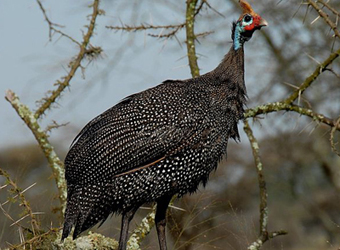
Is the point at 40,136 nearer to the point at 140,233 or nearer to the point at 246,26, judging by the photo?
the point at 140,233

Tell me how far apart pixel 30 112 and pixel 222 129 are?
2.30m

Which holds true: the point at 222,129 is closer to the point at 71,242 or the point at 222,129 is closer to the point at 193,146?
the point at 193,146

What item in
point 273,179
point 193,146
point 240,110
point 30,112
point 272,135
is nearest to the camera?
point 193,146

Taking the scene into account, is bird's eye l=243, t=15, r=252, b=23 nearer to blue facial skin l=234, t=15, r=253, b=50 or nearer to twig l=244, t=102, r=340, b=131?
blue facial skin l=234, t=15, r=253, b=50

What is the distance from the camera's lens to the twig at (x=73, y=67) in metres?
6.39

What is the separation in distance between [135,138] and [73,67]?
2109 mm

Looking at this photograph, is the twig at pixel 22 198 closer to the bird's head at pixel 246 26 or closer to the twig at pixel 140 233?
the twig at pixel 140 233

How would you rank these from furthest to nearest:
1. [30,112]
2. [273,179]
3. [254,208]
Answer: [254,208] → [273,179] → [30,112]

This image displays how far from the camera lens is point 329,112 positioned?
10023 millimetres

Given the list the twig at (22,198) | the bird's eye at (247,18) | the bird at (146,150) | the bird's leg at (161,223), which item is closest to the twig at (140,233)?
the bird's leg at (161,223)

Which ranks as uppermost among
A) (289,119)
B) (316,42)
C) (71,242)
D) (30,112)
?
(316,42)

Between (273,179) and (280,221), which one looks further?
(280,221)

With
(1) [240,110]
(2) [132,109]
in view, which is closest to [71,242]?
(2) [132,109]

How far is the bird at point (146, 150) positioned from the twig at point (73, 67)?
5.26 feet
